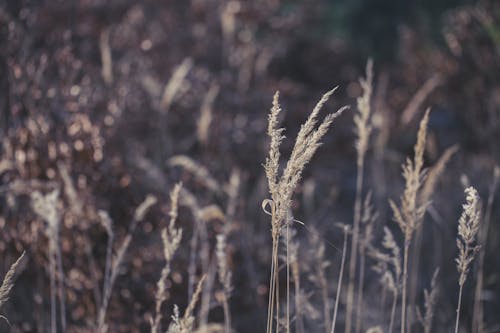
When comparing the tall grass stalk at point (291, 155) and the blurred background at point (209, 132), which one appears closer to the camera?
the tall grass stalk at point (291, 155)

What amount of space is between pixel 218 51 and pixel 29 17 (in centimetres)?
310

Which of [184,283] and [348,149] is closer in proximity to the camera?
[184,283]

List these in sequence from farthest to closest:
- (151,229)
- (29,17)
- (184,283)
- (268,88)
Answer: (268,88)
(29,17)
(151,229)
(184,283)

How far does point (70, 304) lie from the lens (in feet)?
9.11

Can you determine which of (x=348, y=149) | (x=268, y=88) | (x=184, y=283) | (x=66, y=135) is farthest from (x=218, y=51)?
(x=184, y=283)

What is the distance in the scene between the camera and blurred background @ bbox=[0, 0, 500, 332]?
2797 mm

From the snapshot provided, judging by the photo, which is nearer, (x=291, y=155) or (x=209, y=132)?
(x=291, y=155)

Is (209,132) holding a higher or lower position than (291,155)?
higher

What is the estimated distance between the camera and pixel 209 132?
4.36 m

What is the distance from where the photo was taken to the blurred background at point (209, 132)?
2.80m

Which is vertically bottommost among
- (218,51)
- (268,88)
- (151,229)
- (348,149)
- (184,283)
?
(184,283)

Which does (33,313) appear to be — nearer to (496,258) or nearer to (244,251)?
(244,251)

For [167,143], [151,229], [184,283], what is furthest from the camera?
[167,143]

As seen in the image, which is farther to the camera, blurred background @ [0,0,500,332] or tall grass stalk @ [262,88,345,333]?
blurred background @ [0,0,500,332]
